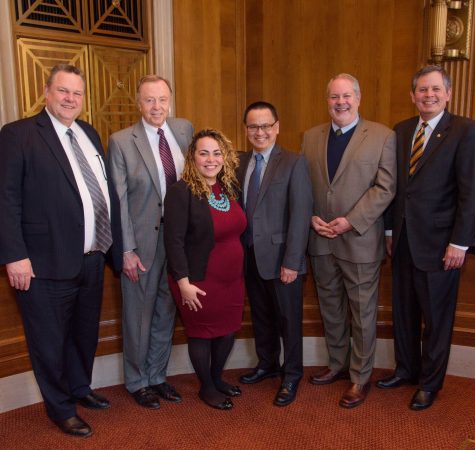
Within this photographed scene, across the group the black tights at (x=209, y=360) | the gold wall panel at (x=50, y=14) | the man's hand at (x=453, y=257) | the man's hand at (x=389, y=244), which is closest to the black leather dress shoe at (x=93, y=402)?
the black tights at (x=209, y=360)

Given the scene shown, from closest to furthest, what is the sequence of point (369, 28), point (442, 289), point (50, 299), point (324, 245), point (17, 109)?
point (50, 299) → point (442, 289) → point (324, 245) → point (17, 109) → point (369, 28)

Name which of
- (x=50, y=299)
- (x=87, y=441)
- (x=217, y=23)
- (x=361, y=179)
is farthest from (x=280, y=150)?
(x=217, y=23)

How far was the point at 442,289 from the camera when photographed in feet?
8.59

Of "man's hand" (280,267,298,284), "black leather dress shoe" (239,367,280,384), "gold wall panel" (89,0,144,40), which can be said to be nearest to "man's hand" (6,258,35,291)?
"man's hand" (280,267,298,284)

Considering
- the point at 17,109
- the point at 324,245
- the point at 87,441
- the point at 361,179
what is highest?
the point at 17,109

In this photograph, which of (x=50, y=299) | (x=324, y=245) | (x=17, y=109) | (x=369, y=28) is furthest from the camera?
(x=369, y=28)

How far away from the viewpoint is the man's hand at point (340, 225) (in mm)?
2629

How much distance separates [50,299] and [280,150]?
1301mm

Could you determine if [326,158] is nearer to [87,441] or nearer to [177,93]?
[87,441]

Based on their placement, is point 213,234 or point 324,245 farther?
point 324,245

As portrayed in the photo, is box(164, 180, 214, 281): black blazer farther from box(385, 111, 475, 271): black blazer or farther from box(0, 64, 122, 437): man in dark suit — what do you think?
box(385, 111, 475, 271): black blazer

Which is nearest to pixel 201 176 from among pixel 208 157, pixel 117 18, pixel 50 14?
A: pixel 208 157

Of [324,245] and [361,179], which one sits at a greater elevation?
[361,179]

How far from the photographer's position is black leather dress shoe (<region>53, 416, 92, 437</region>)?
98.0 inches
